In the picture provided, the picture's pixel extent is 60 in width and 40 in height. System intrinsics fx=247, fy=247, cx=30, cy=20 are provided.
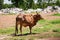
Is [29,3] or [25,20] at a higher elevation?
[25,20]

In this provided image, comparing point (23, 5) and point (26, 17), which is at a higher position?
point (26, 17)

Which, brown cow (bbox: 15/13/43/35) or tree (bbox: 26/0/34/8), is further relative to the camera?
tree (bbox: 26/0/34/8)

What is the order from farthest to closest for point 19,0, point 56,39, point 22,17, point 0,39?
point 19,0
point 22,17
point 0,39
point 56,39

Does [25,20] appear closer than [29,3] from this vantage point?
Yes

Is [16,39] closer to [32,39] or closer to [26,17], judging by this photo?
[32,39]

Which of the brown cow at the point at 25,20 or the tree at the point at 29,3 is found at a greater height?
the brown cow at the point at 25,20

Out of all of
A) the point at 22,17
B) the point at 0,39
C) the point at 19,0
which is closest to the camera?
the point at 0,39

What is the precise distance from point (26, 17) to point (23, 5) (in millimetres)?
41765

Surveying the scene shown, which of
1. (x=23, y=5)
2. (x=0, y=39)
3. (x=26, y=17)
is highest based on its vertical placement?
(x=26, y=17)

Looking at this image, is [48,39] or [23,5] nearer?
[48,39]

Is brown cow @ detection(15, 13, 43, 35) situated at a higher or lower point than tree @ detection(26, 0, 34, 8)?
higher

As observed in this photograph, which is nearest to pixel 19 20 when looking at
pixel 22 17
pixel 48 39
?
pixel 22 17

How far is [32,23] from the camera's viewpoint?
15180mm

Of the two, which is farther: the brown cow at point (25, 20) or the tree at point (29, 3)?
the tree at point (29, 3)
